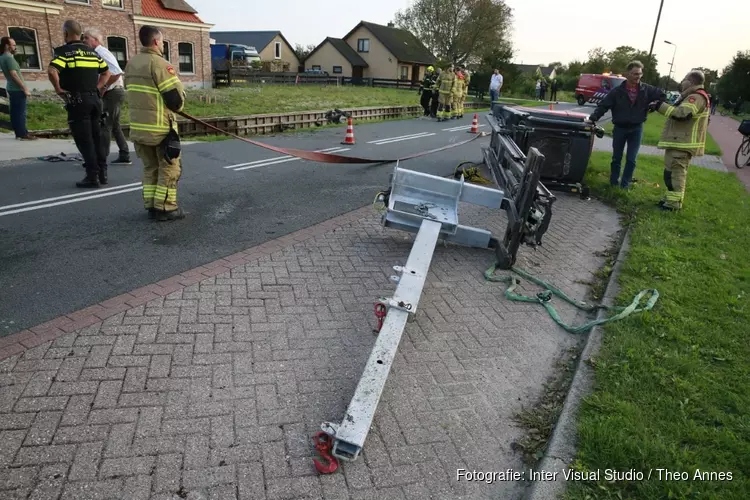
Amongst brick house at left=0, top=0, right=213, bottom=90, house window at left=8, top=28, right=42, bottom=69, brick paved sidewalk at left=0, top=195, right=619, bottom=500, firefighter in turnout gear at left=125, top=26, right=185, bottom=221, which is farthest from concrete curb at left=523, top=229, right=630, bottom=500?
house window at left=8, top=28, right=42, bottom=69

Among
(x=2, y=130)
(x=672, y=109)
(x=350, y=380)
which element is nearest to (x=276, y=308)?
(x=350, y=380)

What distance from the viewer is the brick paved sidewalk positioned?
8.14 ft

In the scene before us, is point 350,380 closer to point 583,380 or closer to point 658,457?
point 583,380

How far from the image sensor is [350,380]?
10.8 ft

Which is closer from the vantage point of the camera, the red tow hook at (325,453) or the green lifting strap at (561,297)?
the red tow hook at (325,453)

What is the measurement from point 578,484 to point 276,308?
2513 mm

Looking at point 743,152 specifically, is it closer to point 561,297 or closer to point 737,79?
point 561,297

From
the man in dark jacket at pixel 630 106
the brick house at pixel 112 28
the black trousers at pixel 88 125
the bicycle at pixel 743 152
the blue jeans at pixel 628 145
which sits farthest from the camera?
the brick house at pixel 112 28

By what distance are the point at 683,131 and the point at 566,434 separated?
6.34 m

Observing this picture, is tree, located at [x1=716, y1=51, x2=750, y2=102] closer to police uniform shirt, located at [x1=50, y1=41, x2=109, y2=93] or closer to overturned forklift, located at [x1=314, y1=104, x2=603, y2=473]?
overturned forklift, located at [x1=314, y1=104, x2=603, y2=473]

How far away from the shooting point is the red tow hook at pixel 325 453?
2520 mm

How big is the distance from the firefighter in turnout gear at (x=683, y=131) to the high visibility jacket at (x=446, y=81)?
1216 centimetres

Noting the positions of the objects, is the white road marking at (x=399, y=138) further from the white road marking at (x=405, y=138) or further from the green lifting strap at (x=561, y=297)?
the green lifting strap at (x=561, y=297)

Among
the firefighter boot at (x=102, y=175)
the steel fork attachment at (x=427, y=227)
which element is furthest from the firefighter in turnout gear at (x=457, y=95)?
the firefighter boot at (x=102, y=175)
